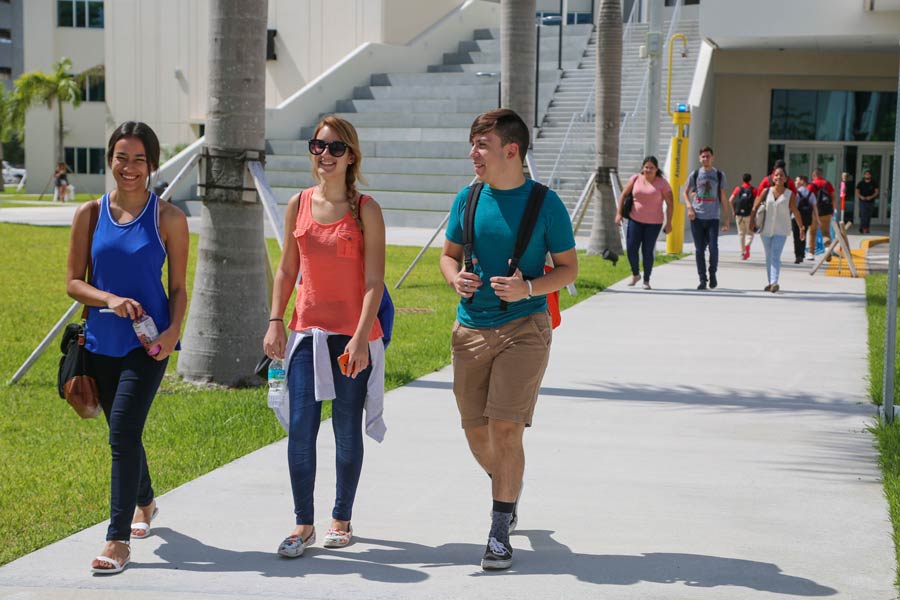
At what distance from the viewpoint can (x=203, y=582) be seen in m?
4.67

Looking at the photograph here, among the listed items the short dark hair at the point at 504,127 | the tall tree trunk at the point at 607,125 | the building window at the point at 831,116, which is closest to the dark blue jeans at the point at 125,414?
the short dark hair at the point at 504,127

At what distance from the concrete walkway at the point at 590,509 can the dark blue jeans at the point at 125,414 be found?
0.24 metres

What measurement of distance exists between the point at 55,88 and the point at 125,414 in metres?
55.1

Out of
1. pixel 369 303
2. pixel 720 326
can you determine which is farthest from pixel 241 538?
pixel 720 326

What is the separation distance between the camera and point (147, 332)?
15.9ft

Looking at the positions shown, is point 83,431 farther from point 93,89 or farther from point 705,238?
point 93,89

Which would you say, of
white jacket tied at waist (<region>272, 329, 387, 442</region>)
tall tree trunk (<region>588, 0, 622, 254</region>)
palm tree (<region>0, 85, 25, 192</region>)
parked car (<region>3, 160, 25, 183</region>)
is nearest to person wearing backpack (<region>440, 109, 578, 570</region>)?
white jacket tied at waist (<region>272, 329, 387, 442</region>)

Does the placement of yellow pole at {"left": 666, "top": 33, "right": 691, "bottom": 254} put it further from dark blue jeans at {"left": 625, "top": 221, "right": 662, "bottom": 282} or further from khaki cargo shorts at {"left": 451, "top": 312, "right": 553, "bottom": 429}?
khaki cargo shorts at {"left": 451, "top": 312, "right": 553, "bottom": 429}

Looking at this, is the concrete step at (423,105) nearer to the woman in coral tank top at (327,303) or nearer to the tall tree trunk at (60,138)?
the tall tree trunk at (60,138)

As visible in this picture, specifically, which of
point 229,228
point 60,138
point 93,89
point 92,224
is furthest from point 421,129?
point 93,89

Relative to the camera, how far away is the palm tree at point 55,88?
56031 mm

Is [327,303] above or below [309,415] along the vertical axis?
above

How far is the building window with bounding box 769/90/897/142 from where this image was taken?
39.5 metres

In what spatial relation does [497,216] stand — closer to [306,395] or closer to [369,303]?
[369,303]
